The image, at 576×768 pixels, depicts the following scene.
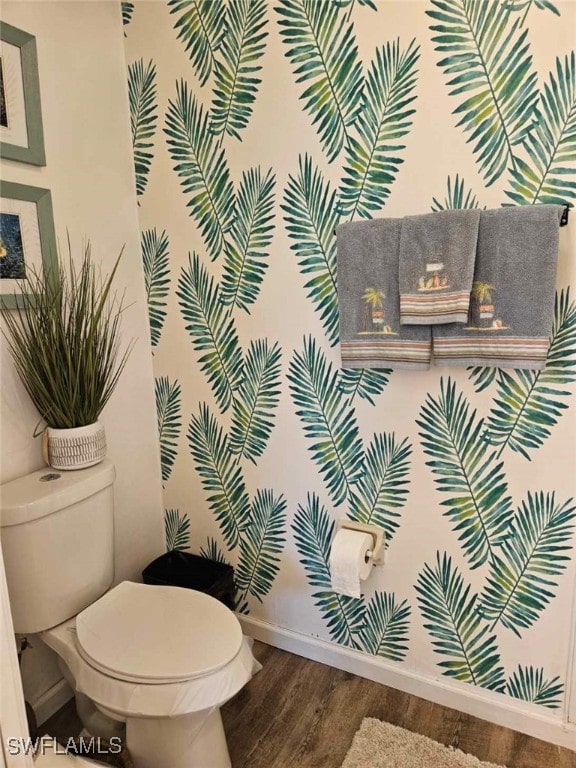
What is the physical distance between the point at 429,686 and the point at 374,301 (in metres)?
1.24

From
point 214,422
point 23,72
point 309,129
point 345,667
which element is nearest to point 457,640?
point 345,667

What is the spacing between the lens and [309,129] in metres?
1.51

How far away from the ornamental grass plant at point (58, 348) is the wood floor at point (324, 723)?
101 centimetres

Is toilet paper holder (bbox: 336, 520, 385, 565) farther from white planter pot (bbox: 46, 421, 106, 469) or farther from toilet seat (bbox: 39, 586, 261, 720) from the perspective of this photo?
white planter pot (bbox: 46, 421, 106, 469)

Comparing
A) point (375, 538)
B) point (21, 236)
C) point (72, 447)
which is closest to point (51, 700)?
point (72, 447)

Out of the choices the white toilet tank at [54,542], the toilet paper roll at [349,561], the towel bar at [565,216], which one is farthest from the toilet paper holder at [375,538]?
the towel bar at [565,216]

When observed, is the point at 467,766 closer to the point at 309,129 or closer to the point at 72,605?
the point at 72,605

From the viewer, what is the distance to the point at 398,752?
1.45 meters

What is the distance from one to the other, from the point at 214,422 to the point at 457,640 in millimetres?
1076

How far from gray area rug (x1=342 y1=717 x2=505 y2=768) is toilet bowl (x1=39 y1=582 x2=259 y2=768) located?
0.39 metres

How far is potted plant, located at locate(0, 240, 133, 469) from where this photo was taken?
4.70ft

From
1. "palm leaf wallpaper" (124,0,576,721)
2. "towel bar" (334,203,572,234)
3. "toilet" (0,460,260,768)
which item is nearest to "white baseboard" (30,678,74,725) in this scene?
"toilet" (0,460,260,768)

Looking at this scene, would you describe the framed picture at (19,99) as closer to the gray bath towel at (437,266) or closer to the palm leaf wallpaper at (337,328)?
the palm leaf wallpaper at (337,328)

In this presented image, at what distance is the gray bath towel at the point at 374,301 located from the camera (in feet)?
4.56
